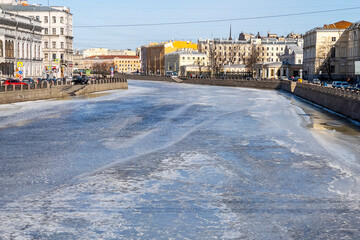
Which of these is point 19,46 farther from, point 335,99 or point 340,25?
point 340,25

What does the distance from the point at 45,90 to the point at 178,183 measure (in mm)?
38720

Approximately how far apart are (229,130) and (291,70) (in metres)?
108

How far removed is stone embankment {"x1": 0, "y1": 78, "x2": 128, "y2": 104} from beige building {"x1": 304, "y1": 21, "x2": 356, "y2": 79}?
44814 mm

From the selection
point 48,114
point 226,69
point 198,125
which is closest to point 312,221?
point 198,125

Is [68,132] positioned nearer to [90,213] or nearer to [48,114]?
[48,114]

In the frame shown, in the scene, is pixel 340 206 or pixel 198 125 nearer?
pixel 340 206

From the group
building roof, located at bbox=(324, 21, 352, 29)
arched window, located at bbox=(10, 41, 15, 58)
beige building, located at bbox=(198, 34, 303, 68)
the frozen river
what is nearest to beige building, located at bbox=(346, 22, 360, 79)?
building roof, located at bbox=(324, 21, 352, 29)

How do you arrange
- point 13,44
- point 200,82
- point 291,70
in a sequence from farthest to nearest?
point 291,70 < point 200,82 < point 13,44

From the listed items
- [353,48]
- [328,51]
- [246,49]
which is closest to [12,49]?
[353,48]

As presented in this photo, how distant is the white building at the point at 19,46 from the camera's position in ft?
244

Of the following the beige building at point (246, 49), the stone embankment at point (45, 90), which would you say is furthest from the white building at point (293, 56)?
the stone embankment at point (45, 90)

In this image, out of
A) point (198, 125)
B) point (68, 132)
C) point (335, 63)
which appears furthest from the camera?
point (335, 63)

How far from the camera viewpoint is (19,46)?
8206 cm

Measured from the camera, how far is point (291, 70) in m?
131
